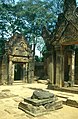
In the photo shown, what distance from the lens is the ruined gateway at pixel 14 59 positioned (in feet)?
60.6

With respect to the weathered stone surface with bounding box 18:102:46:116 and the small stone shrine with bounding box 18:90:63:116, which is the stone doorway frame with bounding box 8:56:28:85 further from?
the weathered stone surface with bounding box 18:102:46:116

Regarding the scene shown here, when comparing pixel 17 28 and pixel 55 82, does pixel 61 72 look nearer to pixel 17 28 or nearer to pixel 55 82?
pixel 55 82

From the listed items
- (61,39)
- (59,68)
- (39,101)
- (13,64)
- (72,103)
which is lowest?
(72,103)

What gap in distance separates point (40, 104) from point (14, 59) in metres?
12.7

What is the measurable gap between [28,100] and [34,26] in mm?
19748

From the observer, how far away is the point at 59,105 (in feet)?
24.0

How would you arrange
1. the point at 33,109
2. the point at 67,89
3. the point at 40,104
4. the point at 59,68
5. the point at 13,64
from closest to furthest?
the point at 33,109, the point at 40,104, the point at 67,89, the point at 59,68, the point at 13,64

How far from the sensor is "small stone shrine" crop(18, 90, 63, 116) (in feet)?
21.2

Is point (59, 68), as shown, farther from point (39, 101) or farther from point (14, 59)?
point (14, 59)

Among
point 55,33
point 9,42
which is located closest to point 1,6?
point 9,42

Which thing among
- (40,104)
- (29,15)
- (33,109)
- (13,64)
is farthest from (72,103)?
(29,15)

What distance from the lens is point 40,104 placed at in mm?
6691

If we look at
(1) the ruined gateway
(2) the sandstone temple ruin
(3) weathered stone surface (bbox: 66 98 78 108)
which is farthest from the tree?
(3) weathered stone surface (bbox: 66 98 78 108)

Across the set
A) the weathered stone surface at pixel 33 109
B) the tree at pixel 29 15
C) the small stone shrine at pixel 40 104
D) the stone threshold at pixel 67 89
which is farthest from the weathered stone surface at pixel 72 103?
the tree at pixel 29 15
